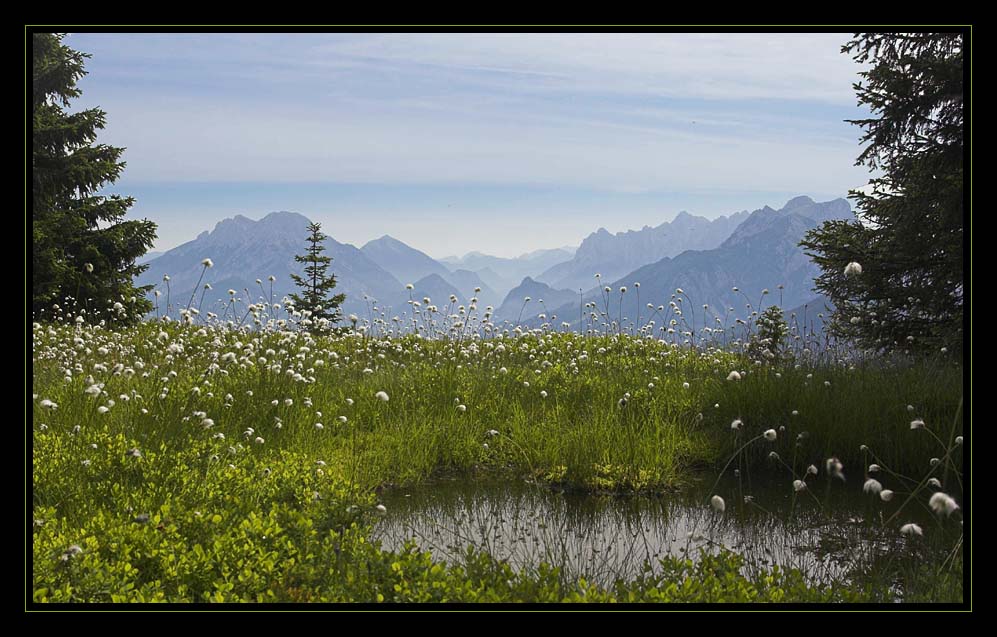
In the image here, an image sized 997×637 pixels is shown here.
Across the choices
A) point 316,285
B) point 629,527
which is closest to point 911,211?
point 629,527

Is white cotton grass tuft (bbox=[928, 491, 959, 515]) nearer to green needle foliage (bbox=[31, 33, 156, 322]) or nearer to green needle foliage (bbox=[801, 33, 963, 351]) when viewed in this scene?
green needle foliage (bbox=[801, 33, 963, 351])

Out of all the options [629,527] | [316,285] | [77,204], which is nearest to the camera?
[629,527]

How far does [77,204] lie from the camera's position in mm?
15203

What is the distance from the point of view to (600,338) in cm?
1252

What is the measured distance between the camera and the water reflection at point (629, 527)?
16.1ft

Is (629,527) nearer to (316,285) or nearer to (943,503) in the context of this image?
(943,503)

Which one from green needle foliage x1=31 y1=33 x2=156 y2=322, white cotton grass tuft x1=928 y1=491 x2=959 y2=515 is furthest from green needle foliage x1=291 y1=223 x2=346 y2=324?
white cotton grass tuft x1=928 y1=491 x2=959 y2=515

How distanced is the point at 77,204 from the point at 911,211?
50.8ft

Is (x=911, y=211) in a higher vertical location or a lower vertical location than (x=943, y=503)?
higher

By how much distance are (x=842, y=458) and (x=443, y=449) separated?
402 centimetres

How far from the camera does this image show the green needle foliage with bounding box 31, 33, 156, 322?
14.2 m
